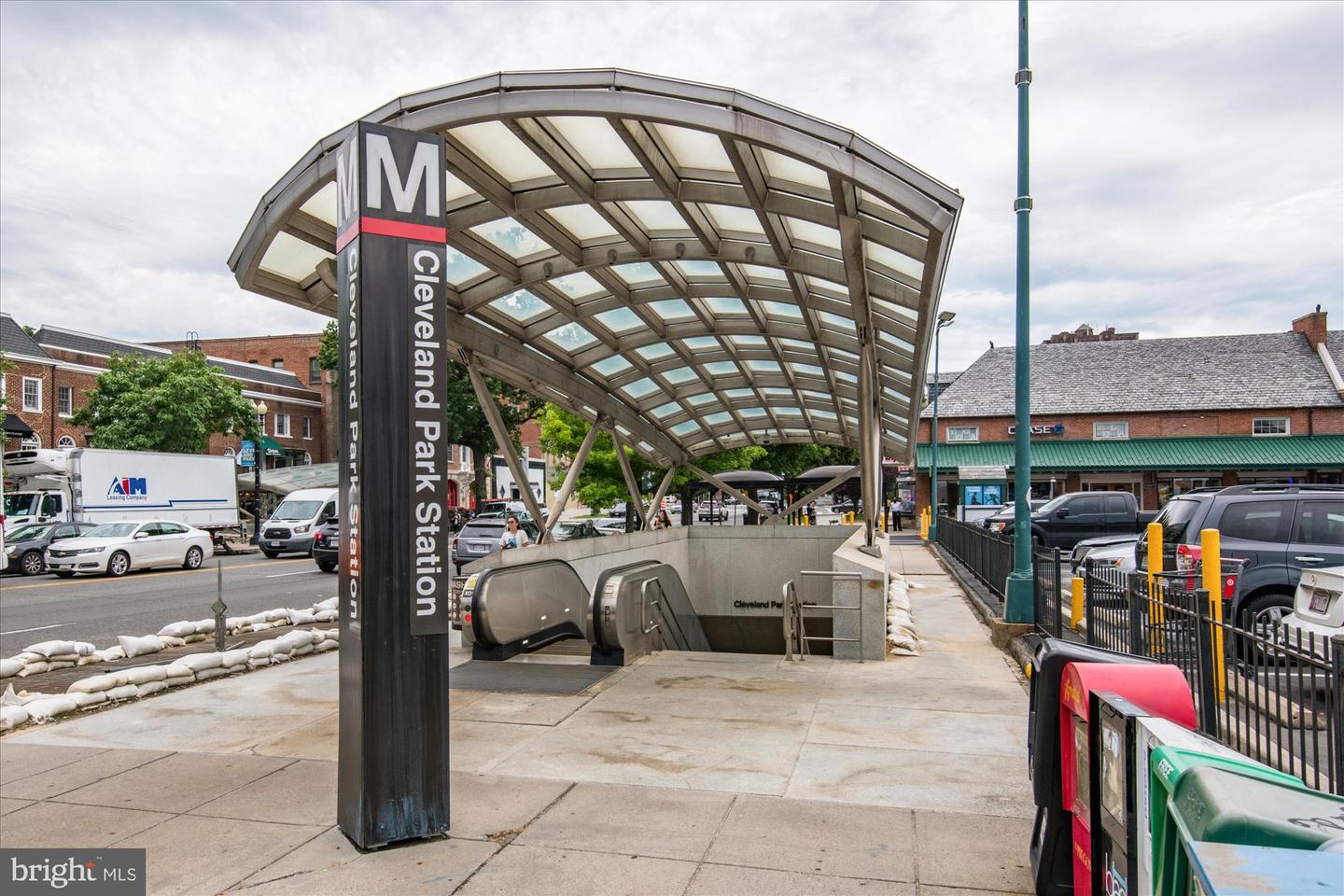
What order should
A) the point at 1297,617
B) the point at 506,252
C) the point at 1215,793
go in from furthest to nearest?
the point at 506,252
the point at 1297,617
the point at 1215,793

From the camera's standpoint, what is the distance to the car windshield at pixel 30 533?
2544cm

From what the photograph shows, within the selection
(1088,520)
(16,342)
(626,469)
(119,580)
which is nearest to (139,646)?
(626,469)

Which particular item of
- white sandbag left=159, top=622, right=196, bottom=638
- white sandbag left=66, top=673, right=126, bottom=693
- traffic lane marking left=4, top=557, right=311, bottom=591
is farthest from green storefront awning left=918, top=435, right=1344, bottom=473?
white sandbag left=66, top=673, right=126, bottom=693

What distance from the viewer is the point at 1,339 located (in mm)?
40812

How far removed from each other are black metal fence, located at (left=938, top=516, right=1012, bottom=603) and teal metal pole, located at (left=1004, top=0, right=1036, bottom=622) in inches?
39.8

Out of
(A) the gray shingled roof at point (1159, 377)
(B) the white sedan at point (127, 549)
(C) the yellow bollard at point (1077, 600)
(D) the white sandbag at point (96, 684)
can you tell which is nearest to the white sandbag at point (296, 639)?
(D) the white sandbag at point (96, 684)

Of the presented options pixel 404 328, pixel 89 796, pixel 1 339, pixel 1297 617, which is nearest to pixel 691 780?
pixel 404 328

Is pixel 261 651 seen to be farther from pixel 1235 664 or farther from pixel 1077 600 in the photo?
pixel 1235 664

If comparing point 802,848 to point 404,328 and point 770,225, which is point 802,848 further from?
point 770,225

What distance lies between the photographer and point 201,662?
31.2 ft

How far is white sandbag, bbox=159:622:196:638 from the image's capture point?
11.6m

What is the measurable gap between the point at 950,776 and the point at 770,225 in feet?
16.9

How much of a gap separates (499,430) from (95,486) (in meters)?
23.5

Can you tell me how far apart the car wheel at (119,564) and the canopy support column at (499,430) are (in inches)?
605
